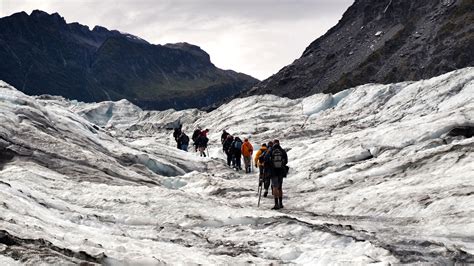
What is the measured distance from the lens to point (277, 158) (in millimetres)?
19453

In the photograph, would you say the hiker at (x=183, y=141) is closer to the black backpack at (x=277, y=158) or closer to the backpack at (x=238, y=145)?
the backpack at (x=238, y=145)

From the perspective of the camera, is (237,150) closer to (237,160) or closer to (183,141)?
(237,160)

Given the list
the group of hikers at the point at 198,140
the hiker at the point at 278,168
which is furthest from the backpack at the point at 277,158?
the group of hikers at the point at 198,140

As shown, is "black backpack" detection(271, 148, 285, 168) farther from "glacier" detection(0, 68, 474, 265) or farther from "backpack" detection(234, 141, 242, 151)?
"backpack" detection(234, 141, 242, 151)

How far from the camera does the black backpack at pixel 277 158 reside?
19.4 metres

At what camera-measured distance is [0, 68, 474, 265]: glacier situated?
39.5ft

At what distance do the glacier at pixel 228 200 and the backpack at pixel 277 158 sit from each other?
1573mm

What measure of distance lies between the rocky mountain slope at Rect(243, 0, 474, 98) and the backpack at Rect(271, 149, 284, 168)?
3438 inches

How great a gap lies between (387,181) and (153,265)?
461 inches

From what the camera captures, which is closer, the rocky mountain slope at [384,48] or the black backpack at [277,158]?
the black backpack at [277,158]

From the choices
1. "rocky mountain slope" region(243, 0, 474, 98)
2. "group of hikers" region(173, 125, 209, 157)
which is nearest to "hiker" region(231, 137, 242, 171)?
"group of hikers" region(173, 125, 209, 157)

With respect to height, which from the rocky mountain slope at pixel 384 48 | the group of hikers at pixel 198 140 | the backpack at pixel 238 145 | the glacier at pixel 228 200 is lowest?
the glacier at pixel 228 200

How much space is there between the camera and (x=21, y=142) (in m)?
23.6

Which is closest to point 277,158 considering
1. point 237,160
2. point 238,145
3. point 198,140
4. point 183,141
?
point 238,145
